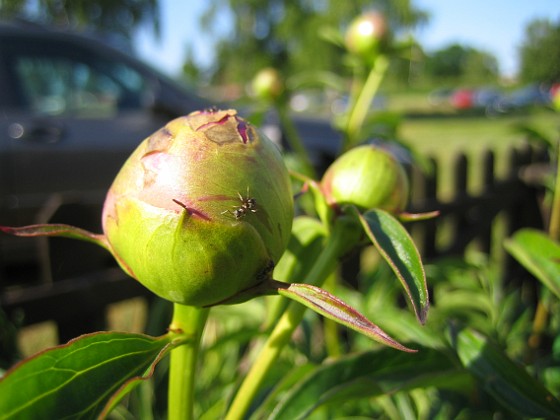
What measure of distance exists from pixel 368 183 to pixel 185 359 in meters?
0.13

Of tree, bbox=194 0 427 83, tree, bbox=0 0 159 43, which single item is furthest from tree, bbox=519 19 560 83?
tree, bbox=0 0 159 43

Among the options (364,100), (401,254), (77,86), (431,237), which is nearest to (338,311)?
(401,254)

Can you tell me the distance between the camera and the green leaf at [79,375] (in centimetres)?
21

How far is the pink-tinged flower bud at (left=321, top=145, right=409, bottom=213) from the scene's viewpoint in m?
0.30

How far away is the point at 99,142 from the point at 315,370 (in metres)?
1.91

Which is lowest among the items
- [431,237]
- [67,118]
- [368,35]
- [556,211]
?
[431,237]

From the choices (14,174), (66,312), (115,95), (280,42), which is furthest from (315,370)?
(280,42)

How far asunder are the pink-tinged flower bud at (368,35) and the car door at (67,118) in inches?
54.2

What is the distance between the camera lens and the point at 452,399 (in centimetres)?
50

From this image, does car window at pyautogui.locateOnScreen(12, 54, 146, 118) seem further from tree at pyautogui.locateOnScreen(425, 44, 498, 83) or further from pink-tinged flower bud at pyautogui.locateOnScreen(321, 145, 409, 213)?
tree at pyautogui.locateOnScreen(425, 44, 498, 83)

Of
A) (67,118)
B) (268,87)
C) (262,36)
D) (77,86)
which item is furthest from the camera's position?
(262,36)

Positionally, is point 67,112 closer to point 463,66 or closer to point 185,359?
point 185,359

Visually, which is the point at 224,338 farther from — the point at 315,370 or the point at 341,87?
the point at 341,87

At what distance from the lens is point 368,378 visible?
0.35 meters
